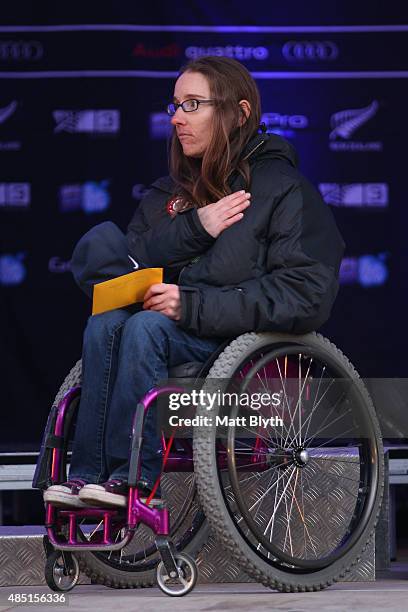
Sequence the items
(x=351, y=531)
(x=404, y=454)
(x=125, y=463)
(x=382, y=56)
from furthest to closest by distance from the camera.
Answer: (x=382, y=56) < (x=404, y=454) < (x=351, y=531) < (x=125, y=463)

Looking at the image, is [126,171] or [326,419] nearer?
[326,419]

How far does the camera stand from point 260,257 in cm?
303

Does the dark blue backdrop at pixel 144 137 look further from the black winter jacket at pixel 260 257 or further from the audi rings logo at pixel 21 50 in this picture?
the black winter jacket at pixel 260 257

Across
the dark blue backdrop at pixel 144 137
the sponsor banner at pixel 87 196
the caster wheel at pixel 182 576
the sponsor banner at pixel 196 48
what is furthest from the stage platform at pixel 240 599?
the sponsor banner at pixel 196 48

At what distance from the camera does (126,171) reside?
17.1 feet

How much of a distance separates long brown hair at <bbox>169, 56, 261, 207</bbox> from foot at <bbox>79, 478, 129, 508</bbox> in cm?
73

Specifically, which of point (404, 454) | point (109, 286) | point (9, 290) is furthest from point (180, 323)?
point (9, 290)

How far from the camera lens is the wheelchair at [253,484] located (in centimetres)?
275

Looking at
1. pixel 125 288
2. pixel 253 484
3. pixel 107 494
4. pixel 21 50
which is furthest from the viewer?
pixel 21 50

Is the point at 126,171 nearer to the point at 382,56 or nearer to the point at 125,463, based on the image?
the point at 382,56

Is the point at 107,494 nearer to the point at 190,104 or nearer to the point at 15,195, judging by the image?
the point at 190,104

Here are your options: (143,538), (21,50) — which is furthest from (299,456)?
(21,50)

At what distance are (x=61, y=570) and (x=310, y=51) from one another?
2804mm

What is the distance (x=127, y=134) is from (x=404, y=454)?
6.03 feet
